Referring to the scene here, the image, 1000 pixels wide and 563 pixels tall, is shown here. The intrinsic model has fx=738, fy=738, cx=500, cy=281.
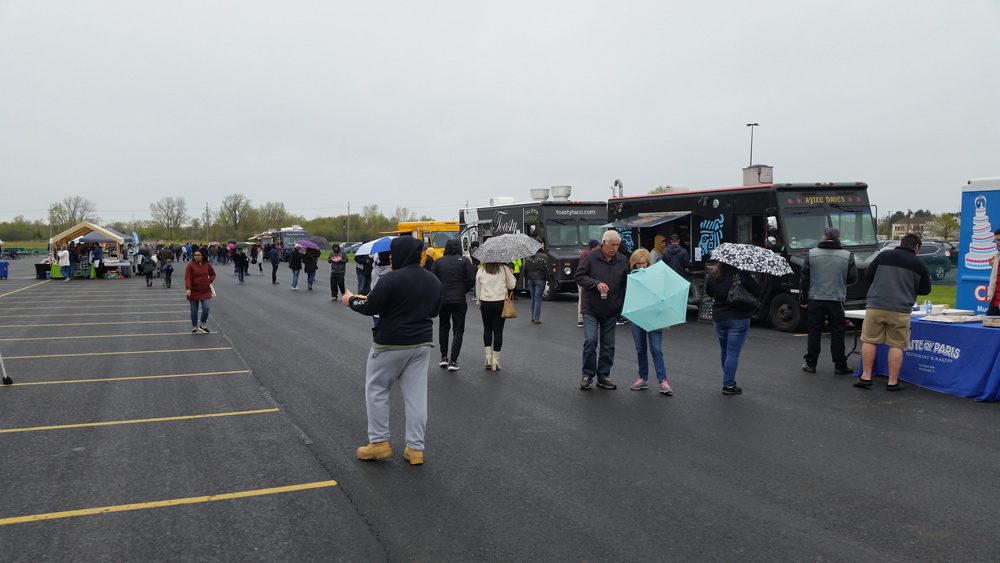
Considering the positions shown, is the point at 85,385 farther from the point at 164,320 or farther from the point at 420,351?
the point at 164,320

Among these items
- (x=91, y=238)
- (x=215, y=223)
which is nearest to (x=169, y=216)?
(x=215, y=223)

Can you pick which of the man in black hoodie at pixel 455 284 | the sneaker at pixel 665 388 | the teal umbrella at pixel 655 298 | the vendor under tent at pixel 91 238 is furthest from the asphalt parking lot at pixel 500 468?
the vendor under tent at pixel 91 238

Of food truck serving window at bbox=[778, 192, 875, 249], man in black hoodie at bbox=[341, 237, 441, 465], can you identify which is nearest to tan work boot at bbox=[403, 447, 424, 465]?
man in black hoodie at bbox=[341, 237, 441, 465]

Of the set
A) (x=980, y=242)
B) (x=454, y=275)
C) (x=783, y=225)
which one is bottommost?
(x=454, y=275)

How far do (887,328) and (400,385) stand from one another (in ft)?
18.9

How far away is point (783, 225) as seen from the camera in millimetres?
13594

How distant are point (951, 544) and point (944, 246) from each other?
29.4m

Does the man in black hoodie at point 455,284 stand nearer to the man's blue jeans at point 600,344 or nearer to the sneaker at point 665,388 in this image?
the man's blue jeans at point 600,344

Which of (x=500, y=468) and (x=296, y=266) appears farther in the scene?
(x=296, y=266)

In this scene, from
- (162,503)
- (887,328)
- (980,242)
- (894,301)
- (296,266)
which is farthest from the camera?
(296,266)

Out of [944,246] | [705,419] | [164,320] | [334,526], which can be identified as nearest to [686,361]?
[705,419]

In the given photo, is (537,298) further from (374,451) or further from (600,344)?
(374,451)

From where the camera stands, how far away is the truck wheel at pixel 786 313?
1324cm

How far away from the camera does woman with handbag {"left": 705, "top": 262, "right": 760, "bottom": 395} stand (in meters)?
7.78
